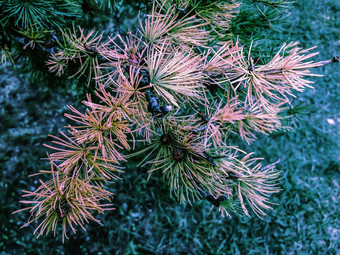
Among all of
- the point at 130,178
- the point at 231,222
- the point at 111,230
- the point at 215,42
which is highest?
the point at 215,42

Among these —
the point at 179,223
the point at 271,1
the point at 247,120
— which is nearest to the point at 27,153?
the point at 179,223

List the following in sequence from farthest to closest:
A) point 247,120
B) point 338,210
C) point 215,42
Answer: point 338,210
point 215,42
point 247,120

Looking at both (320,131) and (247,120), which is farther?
(320,131)

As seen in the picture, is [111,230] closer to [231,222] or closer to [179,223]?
[179,223]

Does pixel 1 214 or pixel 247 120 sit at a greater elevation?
pixel 247 120

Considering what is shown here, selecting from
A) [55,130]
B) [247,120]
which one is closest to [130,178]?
[55,130]

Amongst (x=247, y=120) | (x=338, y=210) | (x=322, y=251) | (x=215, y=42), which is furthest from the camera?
(x=338, y=210)
